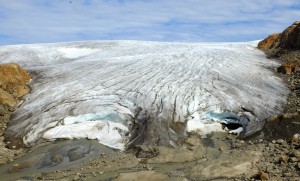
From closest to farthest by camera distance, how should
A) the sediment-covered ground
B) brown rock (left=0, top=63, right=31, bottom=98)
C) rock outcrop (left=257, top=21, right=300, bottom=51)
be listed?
the sediment-covered ground → brown rock (left=0, top=63, right=31, bottom=98) → rock outcrop (left=257, top=21, right=300, bottom=51)

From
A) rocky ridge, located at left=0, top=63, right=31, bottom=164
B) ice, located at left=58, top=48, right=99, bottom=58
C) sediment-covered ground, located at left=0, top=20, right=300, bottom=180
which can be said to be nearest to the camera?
sediment-covered ground, located at left=0, top=20, right=300, bottom=180

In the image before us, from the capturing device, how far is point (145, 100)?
1195 cm

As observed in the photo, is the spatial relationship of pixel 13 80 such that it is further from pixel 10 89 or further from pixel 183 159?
pixel 183 159

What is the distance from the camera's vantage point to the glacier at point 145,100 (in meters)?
10.6

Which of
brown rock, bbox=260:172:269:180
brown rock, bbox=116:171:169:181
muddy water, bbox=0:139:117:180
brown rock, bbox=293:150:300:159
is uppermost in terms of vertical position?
brown rock, bbox=293:150:300:159

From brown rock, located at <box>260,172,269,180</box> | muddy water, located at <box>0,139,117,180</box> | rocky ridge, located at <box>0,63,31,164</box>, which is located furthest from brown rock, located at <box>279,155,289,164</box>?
rocky ridge, located at <box>0,63,31,164</box>

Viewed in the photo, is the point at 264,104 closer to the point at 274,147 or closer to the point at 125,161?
the point at 274,147

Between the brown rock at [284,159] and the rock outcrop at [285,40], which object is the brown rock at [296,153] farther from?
the rock outcrop at [285,40]

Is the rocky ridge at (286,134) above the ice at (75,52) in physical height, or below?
below

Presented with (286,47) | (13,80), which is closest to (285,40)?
(286,47)

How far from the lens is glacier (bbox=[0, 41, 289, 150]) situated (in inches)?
418

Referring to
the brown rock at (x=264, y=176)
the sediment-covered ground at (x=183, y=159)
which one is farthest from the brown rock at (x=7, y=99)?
the brown rock at (x=264, y=176)

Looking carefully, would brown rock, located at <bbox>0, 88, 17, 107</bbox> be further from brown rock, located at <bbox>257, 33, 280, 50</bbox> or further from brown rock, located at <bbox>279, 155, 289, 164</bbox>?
brown rock, located at <bbox>257, 33, 280, 50</bbox>

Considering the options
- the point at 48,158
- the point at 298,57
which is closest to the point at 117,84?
the point at 48,158
